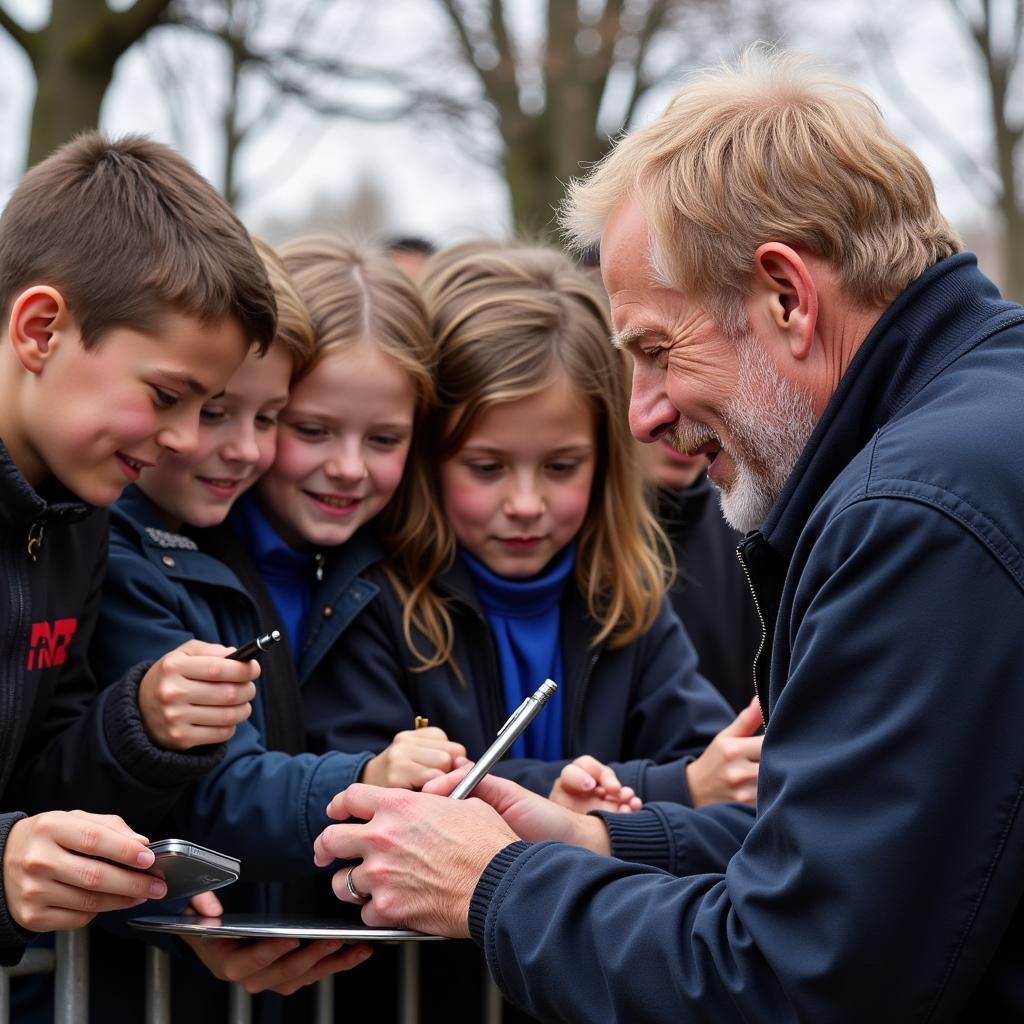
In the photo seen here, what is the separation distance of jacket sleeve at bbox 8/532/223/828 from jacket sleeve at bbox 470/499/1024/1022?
975 mm

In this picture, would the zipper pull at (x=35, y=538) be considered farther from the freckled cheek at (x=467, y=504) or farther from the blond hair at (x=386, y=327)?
the freckled cheek at (x=467, y=504)

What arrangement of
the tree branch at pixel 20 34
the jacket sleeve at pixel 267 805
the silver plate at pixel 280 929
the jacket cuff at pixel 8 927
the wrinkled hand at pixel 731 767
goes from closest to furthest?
the silver plate at pixel 280 929 < the jacket cuff at pixel 8 927 < the jacket sleeve at pixel 267 805 < the wrinkled hand at pixel 731 767 < the tree branch at pixel 20 34

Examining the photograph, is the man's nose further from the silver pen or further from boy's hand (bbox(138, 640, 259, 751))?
boy's hand (bbox(138, 640, 259, 751))

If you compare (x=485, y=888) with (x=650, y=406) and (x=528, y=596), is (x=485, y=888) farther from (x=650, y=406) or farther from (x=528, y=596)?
(x=528, y=596)

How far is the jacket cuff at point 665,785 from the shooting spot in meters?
2.92

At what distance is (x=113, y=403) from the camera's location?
2.49 meters

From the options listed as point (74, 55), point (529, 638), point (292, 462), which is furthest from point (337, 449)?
point (74, 55)

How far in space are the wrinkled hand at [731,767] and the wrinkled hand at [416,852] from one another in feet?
2.40

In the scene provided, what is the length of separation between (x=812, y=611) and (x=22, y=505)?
1.33 meters

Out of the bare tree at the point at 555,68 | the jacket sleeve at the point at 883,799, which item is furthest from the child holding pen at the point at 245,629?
the bare tree at the point at 555,68

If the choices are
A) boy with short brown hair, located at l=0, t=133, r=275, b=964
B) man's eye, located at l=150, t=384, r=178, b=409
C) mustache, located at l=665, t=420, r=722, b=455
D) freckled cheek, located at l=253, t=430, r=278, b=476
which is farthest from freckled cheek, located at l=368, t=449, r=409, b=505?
mustache, located at l=665, t=420, r=722, b=455

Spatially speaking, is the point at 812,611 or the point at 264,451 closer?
the point at 812,611

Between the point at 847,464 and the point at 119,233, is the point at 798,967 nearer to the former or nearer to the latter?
the point at 847,464

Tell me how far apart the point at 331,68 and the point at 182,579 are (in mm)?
7996
